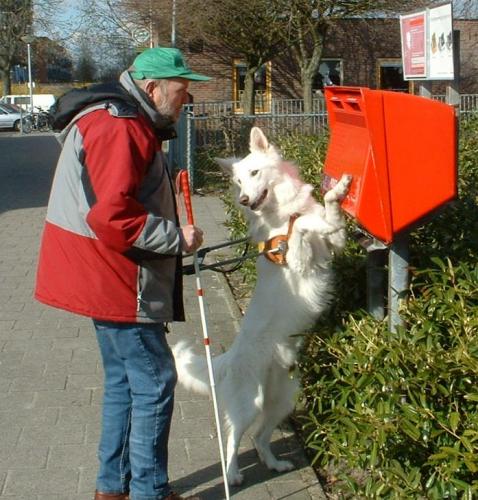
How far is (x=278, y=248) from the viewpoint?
4641 mm

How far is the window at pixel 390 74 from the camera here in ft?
114

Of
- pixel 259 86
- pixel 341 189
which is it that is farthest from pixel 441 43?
pixel 259 86

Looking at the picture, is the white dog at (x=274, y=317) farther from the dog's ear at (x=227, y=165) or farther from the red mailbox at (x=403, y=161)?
the red mailbox at (x=403, y=161)

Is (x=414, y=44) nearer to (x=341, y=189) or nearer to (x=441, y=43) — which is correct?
(x=441, y=43)

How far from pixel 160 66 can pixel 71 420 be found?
105 inches

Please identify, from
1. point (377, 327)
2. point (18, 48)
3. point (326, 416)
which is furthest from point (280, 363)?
point (18, 48)

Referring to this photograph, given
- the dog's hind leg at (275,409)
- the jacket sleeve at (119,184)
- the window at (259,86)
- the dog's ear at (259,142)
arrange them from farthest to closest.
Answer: the window at (259,86)
the dog's ear at (259,142)
the dog's hind leg at (275,409)
the jacket sleeve at (119,184)

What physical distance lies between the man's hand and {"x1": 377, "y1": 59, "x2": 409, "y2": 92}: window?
104 ft

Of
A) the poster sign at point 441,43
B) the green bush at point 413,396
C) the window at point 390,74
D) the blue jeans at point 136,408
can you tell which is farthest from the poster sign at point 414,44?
the window at point 390,74

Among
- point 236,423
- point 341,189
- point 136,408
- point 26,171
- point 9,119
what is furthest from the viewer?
point 9,119

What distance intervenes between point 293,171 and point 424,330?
1.65 meters

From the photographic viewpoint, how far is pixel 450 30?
510cm

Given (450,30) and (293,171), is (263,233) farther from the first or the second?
(450,30)

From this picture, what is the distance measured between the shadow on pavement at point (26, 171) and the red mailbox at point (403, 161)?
1273 cm
